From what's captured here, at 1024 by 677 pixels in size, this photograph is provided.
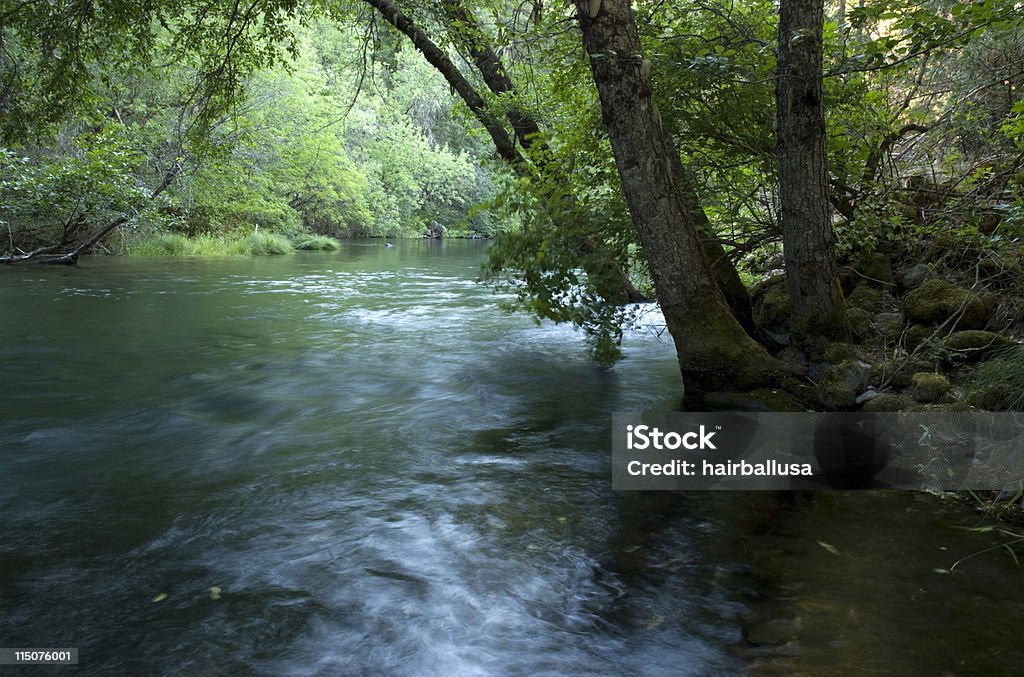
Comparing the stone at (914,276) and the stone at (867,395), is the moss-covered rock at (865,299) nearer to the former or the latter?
the stone at (914,276)

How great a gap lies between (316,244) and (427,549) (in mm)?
32958

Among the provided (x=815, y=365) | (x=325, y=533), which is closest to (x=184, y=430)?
(x=325, y=533)

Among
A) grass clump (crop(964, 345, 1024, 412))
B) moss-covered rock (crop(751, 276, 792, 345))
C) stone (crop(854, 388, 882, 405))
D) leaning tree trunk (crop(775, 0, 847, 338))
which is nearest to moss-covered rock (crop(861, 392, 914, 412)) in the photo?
stone (crop(854, 388, 882, 405))

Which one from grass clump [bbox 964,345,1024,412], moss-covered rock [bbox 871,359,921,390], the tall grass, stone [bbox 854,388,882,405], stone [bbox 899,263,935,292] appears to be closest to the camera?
grass clump [bbox 964,345,1024,412]

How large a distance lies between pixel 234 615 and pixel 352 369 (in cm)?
580

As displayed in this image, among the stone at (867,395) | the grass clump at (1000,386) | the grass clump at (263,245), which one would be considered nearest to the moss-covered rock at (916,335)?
the stone at (867,395)

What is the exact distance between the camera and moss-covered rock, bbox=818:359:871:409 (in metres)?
6.15

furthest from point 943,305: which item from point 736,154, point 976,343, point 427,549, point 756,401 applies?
point 427,549

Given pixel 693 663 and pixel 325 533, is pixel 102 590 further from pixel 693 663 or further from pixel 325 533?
pixel 693 663

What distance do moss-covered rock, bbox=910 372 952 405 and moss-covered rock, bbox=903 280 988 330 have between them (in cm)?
96

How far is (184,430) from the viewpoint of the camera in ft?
20.7

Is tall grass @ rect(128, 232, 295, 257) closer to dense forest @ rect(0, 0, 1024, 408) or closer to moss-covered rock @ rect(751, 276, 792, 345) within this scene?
dense forest @ rect(0, 0, 1024, 408)

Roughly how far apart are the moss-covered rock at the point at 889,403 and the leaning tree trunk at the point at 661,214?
100cm

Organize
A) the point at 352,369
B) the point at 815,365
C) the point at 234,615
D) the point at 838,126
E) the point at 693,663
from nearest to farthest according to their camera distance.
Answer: the point at 693,663, the point at 234,615, the point at 815,365, the point at 838,126, the point at 352,369
